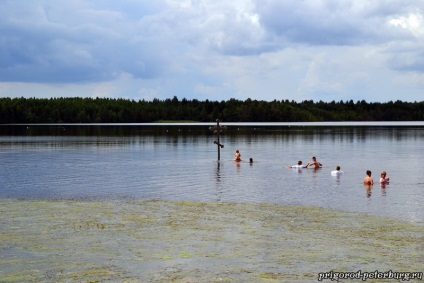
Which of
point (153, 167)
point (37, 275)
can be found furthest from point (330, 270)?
point (153, 167)

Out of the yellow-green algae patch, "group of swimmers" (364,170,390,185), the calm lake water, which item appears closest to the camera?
the yellow-green algae patch

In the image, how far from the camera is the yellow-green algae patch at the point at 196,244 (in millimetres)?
19156

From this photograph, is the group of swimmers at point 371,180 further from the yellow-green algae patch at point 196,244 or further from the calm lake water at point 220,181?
the yellow-green algae patch at point 196,244

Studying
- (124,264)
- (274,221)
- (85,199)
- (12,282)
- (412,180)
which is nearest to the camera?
(12,282)

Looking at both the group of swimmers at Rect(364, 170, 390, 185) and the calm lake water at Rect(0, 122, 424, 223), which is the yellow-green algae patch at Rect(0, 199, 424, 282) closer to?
the calm lake water at Rect(0, 122, 424, 223)

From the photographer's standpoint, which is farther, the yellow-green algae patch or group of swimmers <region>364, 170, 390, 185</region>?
group of swimmers <region>364, 170, 390, 185</region>

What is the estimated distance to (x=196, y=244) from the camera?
2325cm

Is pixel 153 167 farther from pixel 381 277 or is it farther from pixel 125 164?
pixel 381 277

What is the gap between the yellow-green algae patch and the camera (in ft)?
62.8

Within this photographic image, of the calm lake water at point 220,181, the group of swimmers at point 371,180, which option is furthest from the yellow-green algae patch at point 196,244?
the group of swimmers at point 371,180

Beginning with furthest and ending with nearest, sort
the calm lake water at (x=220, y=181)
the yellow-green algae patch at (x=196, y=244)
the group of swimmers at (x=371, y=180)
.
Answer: the group of swimmers at (x=371, y=180) → the calm lake water at (x=220, y=181) → the yellow-green algae patch at (x=196, y=244)

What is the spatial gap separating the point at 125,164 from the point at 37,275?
166 feet

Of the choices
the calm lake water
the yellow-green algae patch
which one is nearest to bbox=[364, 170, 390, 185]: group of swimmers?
the calm lake water

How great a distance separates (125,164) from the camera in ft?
226
